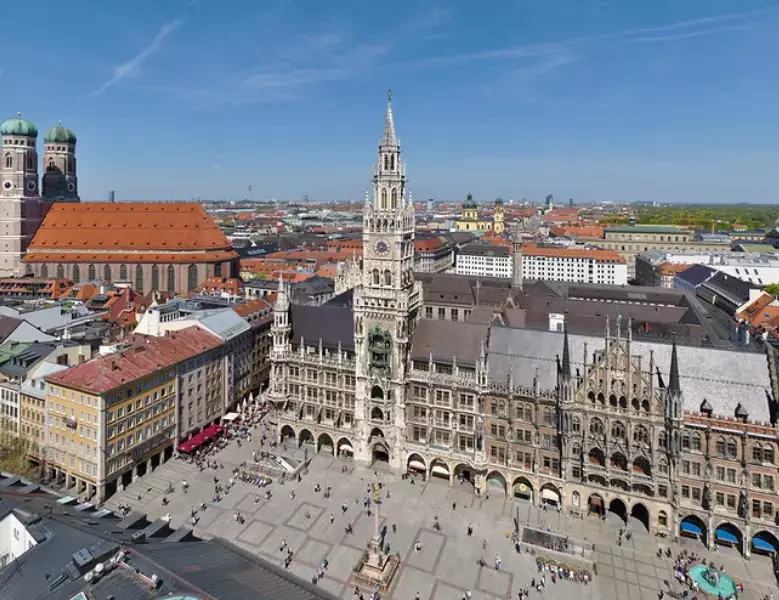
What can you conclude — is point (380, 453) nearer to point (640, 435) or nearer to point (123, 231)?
point (640, 435)

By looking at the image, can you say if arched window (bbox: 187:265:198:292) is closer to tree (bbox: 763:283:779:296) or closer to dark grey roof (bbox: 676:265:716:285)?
dark grey roof (bbox: 676:265:716:285)

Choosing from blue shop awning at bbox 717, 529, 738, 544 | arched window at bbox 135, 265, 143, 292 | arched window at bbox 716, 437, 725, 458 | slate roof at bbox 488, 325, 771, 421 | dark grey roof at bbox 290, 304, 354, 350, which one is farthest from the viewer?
arched window at bbox 135, 265, 143, 292

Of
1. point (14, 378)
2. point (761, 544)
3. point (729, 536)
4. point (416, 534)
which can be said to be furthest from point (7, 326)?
point (761, 544)

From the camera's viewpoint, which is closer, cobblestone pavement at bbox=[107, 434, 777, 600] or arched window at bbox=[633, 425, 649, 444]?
cobblestone pavement at bbox=[107, 434, 777, 600]

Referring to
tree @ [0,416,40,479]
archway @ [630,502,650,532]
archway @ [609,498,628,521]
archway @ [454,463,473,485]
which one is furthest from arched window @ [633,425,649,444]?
tree @ [0,416,40,479]

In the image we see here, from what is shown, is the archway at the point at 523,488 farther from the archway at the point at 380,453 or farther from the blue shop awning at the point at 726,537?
the blue shop awning at the point at 726,537

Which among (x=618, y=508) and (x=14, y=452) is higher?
(x=14, y=452)
